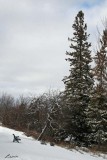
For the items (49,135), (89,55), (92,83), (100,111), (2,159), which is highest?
(89,55)

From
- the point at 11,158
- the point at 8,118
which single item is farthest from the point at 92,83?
the point at 11,158

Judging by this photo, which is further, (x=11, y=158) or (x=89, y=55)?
(x=89, y=55)

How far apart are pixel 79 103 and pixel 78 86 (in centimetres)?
213

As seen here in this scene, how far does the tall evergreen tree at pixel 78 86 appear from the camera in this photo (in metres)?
35.9

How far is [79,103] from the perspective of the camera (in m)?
35.8

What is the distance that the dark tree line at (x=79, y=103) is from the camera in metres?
34.2

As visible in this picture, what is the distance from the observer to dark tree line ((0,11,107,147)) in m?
34.2

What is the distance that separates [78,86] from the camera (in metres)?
37.1

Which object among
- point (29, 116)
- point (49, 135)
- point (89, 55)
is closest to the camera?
point (49, 135)

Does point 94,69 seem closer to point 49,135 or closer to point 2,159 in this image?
point 49,135

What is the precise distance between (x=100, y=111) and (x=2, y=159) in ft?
67.1

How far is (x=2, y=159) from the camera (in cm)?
1448

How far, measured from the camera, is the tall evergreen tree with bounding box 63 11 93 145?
35938 mm

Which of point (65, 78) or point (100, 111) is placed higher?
point (65, 78)
